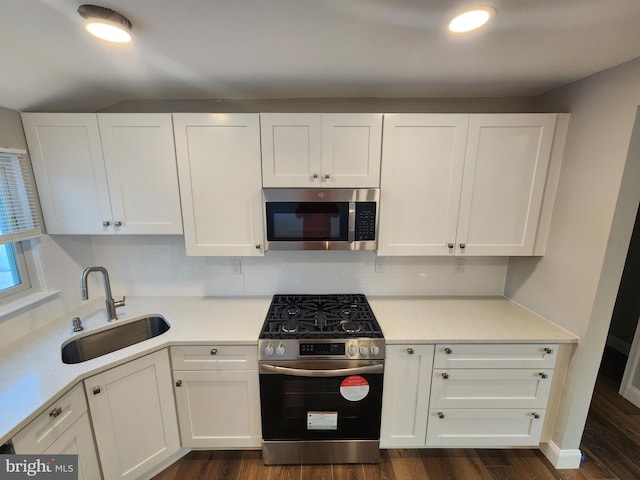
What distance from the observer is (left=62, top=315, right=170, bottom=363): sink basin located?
61.7 inches

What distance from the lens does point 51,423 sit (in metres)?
1.09

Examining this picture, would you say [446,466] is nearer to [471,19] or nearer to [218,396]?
[218,396]

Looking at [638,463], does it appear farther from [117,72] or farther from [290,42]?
[117,72]

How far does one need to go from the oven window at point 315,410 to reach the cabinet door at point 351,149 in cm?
120

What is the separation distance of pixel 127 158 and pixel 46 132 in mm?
472

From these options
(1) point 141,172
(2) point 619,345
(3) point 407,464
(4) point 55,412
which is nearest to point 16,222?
(1) point 141,172

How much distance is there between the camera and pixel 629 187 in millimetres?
1292

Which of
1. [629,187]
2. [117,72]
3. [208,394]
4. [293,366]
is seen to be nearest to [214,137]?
[117,72]

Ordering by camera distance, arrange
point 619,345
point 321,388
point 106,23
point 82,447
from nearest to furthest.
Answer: point 106,23
point 82,447
point 321,388
point 619,345

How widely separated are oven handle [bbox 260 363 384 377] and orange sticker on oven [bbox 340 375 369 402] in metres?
0.05

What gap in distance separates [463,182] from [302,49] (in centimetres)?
120

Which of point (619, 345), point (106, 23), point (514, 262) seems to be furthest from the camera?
point (619, 345)

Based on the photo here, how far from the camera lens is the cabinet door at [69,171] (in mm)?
1534

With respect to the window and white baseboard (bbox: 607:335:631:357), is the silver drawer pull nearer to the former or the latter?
the window
